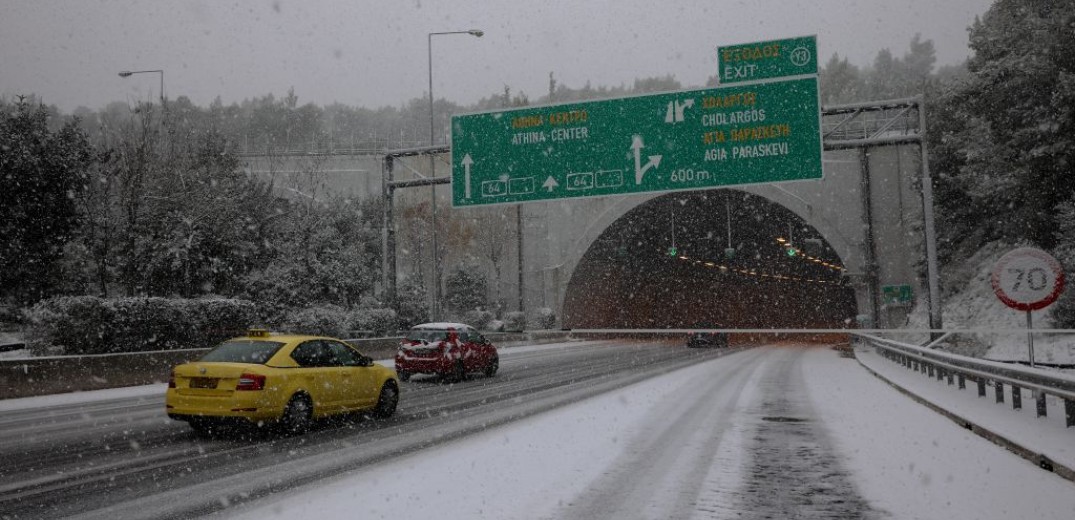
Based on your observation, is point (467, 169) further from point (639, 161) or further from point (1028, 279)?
point (1028, 279)

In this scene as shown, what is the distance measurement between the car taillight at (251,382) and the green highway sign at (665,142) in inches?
555

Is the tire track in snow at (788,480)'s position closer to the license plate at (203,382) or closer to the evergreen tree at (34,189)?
the license plate at (203,382)

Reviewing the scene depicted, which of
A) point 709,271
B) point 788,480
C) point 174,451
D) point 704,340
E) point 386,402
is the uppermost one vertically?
point 709,271

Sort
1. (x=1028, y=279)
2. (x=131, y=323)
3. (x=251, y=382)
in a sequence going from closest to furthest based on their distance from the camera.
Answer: (x=251, y=382)
(x=1028, y=279)
(x=131, y=323)

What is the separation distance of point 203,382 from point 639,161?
1495 cm

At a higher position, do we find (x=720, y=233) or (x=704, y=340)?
(x=720, y=233)

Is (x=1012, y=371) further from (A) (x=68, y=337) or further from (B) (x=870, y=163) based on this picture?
(B) (x=870, y=163)

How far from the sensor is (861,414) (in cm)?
1326

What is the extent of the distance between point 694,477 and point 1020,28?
2984cm

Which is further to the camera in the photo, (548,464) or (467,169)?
(467,169)

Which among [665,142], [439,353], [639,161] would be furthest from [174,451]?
[665,142]

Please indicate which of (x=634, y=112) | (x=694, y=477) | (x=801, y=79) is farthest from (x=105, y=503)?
(x=801, y=79)

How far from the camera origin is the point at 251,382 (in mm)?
10938

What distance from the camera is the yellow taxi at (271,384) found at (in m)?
10.9
